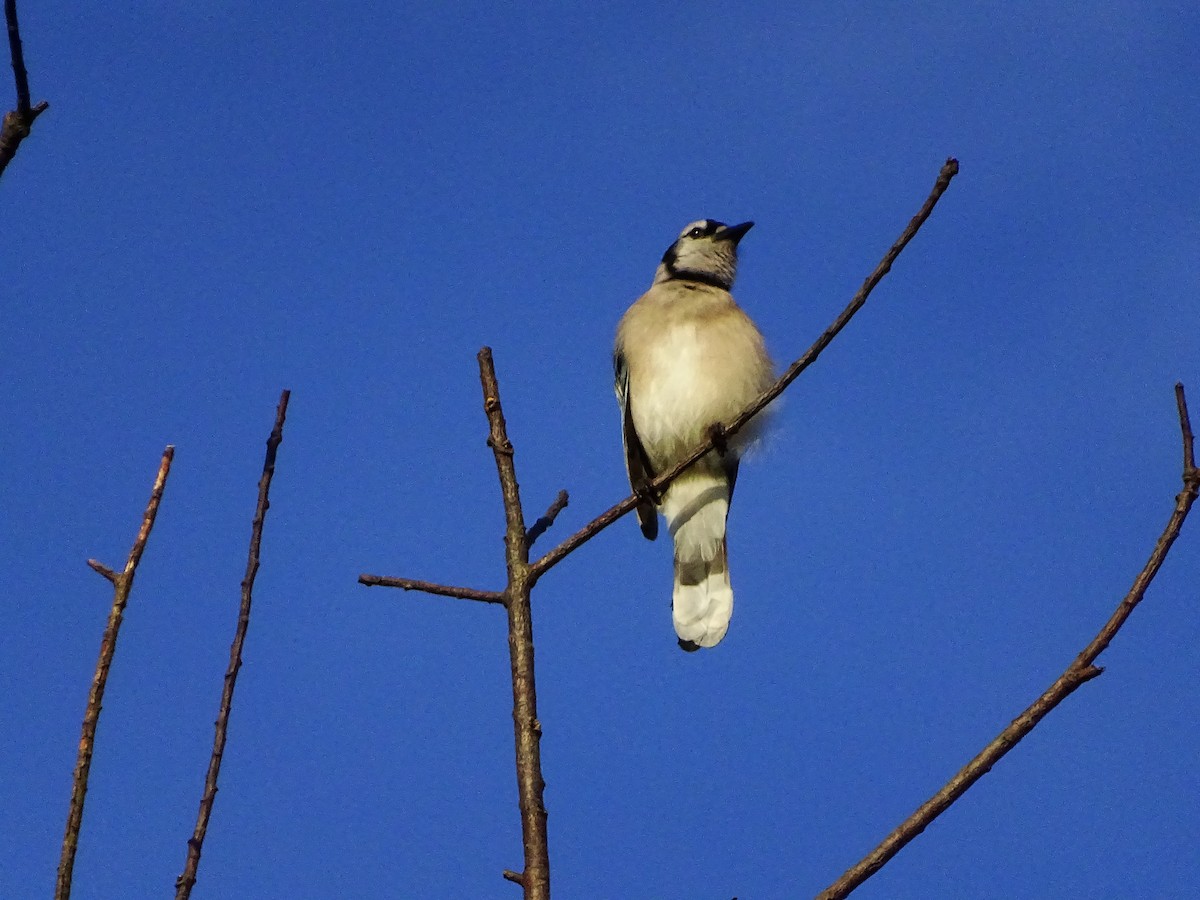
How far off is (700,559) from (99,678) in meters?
4.01

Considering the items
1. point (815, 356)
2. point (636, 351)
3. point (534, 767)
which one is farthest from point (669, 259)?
point (534, 767)

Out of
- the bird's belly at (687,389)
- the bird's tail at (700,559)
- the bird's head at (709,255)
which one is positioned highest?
the bird's head at (709,255)

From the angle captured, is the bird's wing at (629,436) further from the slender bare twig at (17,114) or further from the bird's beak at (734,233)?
the slender bare twig at (17,114)

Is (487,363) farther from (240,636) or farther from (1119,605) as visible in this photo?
(1119,605)

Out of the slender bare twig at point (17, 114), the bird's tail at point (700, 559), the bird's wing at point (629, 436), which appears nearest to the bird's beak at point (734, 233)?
the bird's wing at point (629, 436)

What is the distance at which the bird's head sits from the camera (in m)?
6.95

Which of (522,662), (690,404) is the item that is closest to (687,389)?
(690,404)

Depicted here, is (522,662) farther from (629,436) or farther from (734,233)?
(734,233)

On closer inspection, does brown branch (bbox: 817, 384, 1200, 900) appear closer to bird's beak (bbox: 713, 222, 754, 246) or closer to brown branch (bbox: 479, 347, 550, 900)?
brown branch (bbox: 479, 347, 550, 900)

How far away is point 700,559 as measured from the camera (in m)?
5.80

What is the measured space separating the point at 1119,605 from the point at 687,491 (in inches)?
158

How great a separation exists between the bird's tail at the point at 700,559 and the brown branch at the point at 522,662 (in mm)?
2560

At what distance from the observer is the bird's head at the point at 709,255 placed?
22.8 ft

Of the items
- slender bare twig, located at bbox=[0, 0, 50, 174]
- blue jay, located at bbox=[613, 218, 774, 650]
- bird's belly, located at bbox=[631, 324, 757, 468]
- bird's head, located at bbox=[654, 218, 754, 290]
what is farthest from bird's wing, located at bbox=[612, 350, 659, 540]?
slender bare twig, located at bbox=[0, 0, 50, 174]
